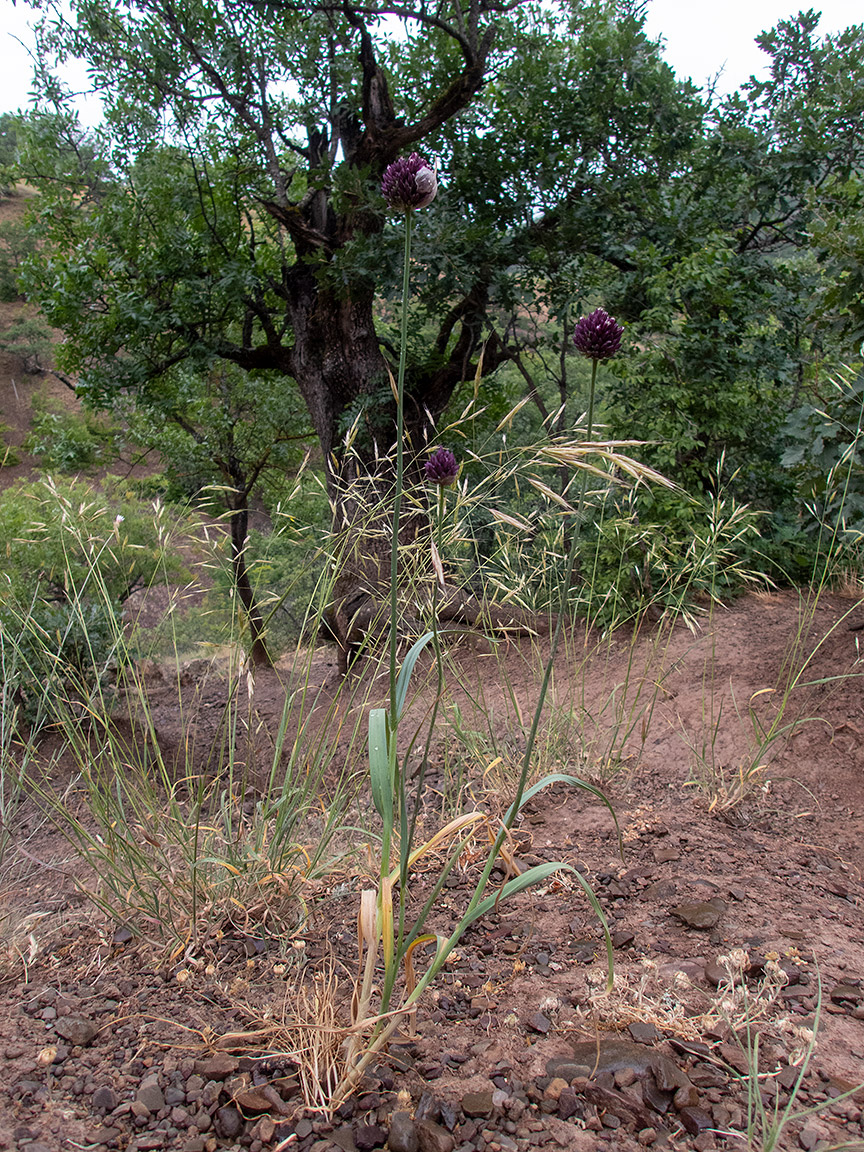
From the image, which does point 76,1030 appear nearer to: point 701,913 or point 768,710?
point 701,913

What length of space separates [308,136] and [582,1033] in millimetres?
6864

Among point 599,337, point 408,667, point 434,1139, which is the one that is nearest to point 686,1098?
point 434,1139

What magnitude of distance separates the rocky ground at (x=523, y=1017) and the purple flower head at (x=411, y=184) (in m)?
1.43

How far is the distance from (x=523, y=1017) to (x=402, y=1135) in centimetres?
36

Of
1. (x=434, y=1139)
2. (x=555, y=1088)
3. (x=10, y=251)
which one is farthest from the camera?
(x=10, y=251)

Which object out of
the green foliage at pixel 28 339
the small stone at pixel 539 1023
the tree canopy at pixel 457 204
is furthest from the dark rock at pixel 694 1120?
the green foliage at pixel 28 339

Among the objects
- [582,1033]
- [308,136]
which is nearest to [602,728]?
[582,1033]

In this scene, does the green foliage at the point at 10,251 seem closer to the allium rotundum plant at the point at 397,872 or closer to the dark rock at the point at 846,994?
the allium rotundum plant at the point at 397,872

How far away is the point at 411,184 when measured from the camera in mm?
1348

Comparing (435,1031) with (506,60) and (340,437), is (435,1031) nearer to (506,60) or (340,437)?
(340,437)

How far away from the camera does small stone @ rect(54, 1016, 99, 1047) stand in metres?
1.29

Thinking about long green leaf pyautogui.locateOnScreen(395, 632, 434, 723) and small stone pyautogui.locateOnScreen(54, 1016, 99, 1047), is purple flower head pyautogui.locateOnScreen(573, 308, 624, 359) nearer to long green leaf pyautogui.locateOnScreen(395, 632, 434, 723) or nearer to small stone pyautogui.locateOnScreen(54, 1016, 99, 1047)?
long green leaf pyautogui.locateOnScreen(395, 632, 434, 723)

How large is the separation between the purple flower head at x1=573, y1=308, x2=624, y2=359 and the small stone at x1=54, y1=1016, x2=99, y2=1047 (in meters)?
1.54

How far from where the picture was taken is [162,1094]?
115cm
